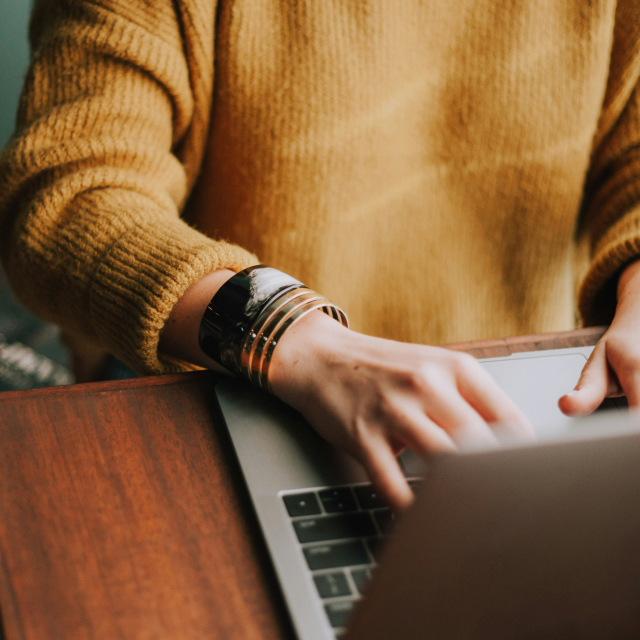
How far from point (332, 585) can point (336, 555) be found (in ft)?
0.06

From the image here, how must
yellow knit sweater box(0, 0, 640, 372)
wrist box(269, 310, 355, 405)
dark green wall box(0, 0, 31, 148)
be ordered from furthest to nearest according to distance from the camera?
dark green wall box(0, 0, 31, 148) → yellow knit sweater box(0, 0, 640, 372) → wrist box(269, 310, 355, 405)

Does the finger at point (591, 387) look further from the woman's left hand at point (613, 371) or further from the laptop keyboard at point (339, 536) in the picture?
the laptop keyboard at point (339, 536)

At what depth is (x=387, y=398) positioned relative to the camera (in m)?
0.35

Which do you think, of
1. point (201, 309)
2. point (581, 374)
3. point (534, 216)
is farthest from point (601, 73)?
point (201, 309)

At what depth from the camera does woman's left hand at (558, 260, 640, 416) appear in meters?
0.39

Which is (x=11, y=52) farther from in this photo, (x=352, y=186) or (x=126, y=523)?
(x=126, y=523)

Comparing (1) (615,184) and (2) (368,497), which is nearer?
(2) (368,497)

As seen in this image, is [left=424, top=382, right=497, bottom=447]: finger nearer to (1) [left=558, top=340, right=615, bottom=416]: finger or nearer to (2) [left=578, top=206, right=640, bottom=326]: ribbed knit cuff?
(1) [left=558, top=340, right=615, bottom=416]: finger

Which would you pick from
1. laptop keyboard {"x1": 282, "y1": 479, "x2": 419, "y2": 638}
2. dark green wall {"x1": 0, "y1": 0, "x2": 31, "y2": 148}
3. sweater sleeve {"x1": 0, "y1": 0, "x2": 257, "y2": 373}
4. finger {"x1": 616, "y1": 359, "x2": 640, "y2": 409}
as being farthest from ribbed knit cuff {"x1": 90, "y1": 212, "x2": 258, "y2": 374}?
dark green wall {"x1": 0, "y1": 0, "x2": 31, "y2": 148}

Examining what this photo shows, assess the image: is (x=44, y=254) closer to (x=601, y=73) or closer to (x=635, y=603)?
(x=635, y=603)

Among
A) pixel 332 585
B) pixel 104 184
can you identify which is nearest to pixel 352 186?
pixel 104 184

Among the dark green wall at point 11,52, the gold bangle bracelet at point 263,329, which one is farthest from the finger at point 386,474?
the dark green wall at point 11,52

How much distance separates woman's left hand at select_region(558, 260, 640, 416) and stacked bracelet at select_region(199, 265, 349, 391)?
192 mm

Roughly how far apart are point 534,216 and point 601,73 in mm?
187
